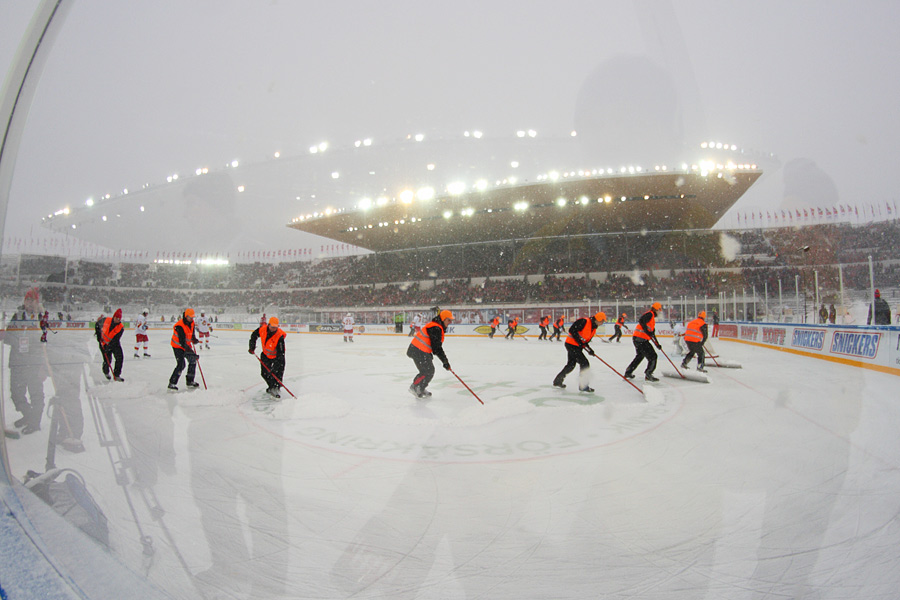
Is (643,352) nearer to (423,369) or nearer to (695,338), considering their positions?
(695,338)

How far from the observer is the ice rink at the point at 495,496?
6.38ft

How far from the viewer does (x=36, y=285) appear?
7.96 ft

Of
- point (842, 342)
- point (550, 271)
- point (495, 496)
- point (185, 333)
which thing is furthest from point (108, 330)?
point (550, 271)

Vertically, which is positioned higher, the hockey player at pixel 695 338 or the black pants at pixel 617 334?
the hockey player at pixel 695 338

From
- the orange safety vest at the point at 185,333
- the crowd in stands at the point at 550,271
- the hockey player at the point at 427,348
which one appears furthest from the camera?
the crowd in stands at the point at 550,271

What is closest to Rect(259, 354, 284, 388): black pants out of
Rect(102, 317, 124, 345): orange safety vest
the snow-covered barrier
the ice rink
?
the ice rink

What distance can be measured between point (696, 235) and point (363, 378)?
100 feet

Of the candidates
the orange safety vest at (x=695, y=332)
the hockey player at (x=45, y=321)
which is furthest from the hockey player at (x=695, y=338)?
the hockey player at (x=45, y=321)

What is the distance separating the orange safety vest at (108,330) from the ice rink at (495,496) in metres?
2.82

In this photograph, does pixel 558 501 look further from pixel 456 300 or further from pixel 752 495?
pixel 456 300

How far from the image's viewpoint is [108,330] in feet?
26.3

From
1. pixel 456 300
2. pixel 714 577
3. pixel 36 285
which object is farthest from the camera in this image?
pixel 456 300

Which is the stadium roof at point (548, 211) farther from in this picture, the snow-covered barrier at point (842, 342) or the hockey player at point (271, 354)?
the hockey player at point (271, 354)

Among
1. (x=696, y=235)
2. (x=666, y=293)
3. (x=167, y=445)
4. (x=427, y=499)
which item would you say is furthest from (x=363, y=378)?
(x=696, y=235)
